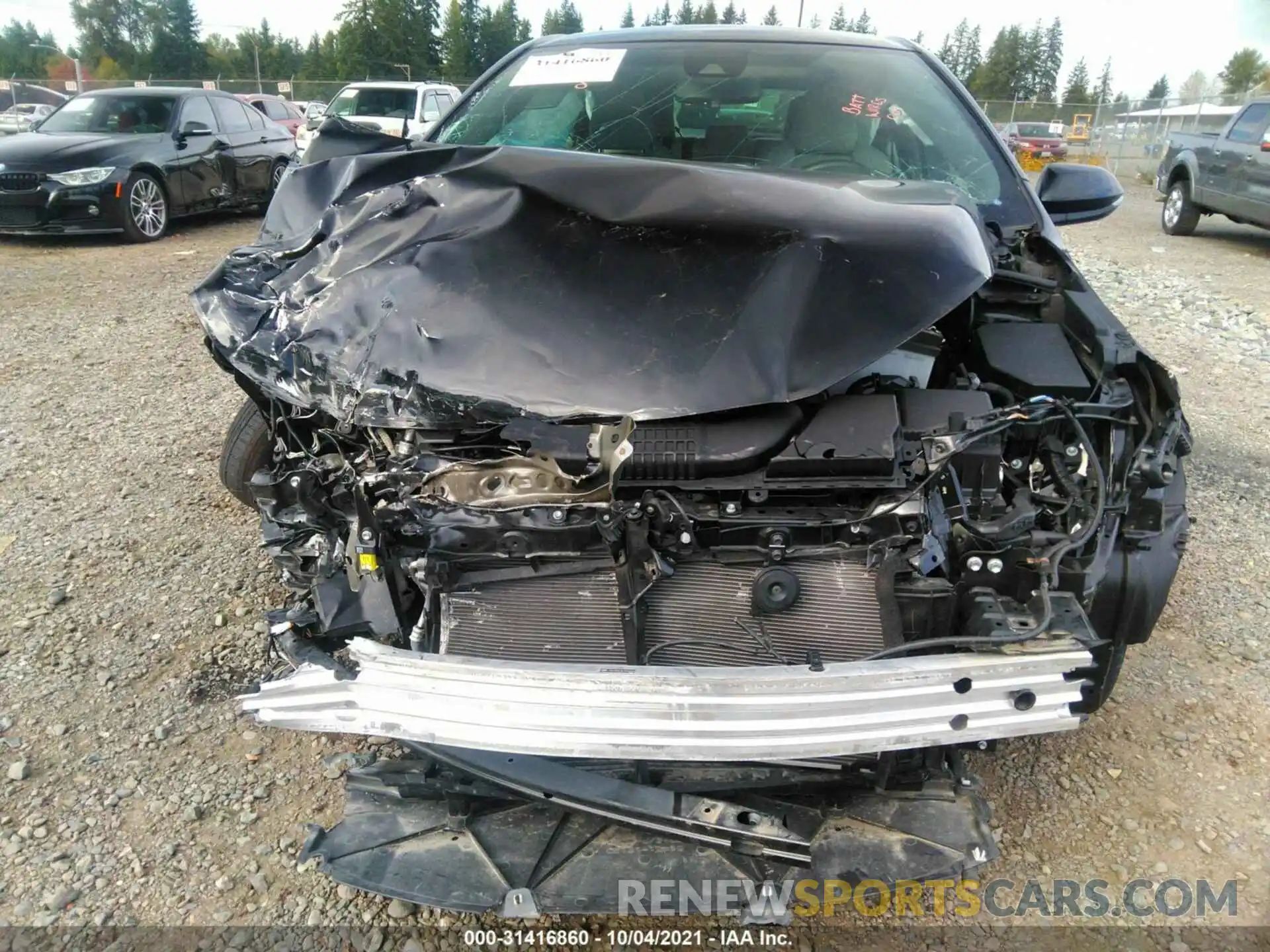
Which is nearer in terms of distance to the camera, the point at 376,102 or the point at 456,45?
the point at 376,102

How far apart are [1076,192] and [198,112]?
910 centimetres

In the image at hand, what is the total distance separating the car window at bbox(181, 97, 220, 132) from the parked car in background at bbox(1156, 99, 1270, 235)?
10823 millimetres

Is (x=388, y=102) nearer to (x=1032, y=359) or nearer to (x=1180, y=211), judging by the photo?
(x=1180, y=211)

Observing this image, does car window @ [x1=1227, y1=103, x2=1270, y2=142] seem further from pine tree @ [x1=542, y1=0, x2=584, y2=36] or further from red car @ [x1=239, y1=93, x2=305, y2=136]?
pine tree @ [x1=542, y1=0, x2=584, y2=36]

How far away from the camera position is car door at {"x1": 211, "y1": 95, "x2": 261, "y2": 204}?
9.33 m

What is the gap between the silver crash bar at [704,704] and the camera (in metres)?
1.50

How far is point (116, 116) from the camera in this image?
28.6 feet

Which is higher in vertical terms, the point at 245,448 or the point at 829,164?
the point at 829,164

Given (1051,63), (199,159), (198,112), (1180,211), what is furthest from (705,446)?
(1051,63)

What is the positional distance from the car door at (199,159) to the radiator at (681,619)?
8580 mm

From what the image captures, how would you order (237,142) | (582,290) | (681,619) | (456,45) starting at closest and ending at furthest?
1. (681,619)
2. (582,290)
3. (237,142)
4. (456,45)

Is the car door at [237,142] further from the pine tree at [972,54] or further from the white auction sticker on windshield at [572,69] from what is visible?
the pine tree at [972,54]

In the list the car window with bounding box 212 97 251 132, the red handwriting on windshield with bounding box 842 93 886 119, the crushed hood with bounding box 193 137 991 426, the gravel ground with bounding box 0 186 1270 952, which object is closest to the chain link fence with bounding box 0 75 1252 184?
the car window with bounding box 212 97 251 132

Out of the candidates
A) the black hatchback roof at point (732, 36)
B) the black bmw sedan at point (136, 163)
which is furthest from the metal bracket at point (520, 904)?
the black bmw sedan at point (136, 163)
